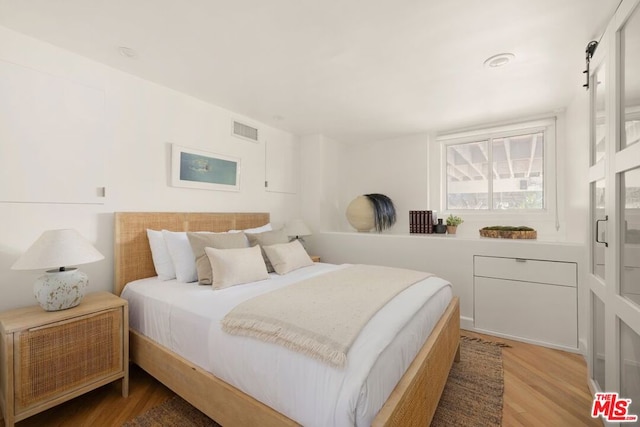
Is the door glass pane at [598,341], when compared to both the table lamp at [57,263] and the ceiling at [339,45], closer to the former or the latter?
the ceiling at [339,45]

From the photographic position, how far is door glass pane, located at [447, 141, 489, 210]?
371 centimetres

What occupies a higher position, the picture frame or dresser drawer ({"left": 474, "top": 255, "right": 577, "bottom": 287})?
the picture frame

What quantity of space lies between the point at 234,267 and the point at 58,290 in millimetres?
999

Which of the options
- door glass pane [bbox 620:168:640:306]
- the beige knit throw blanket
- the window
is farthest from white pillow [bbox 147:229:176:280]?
the window

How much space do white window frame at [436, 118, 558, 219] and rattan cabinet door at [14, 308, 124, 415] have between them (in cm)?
385

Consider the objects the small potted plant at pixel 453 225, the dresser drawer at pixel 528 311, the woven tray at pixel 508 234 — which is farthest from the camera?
the small potted plant at pixel 453 225

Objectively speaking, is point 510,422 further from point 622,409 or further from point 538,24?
point 538,24

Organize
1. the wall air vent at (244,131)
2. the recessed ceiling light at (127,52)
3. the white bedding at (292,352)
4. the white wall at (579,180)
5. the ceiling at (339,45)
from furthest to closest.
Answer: the wall air vent at (244,131) < the white wall at (579,180) < the recessed ceiling light at (127,52) < the ceiling at (339,45) < the white bedding at (292,352)

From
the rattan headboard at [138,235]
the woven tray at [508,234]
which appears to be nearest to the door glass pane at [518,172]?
the woven tray at [508,234]

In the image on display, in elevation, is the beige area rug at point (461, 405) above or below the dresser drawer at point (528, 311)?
below

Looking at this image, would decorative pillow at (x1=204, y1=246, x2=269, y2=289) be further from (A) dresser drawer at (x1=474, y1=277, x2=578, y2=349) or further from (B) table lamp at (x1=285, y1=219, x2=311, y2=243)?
(A) dresser drawer at (x1=474, y1=277, x2=578, y2=349)

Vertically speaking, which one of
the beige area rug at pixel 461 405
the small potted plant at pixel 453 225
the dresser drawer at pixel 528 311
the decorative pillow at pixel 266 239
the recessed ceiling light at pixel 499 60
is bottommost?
the beige area rug at pixel 461 405

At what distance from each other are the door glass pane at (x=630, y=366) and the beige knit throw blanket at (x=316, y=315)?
3.42 ft

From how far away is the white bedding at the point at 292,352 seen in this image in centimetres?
104
